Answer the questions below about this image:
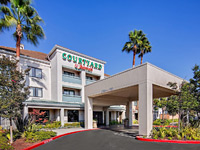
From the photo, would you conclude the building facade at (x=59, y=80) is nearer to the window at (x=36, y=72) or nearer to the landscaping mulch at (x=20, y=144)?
the window at (x=36, y=72)

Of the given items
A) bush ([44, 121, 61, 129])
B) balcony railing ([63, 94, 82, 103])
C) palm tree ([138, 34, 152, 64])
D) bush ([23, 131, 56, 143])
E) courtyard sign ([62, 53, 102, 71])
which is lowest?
bush ([44, 121, 61, 129])

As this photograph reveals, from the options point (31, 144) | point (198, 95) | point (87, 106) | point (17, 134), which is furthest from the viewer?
point (87, 106)

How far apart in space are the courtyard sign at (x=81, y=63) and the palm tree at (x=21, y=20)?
6.48 m

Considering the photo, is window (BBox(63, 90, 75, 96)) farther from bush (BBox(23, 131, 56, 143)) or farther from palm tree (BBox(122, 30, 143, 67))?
palm tree (BBox(122, 30, 143, 67))

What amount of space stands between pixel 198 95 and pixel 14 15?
19.4m

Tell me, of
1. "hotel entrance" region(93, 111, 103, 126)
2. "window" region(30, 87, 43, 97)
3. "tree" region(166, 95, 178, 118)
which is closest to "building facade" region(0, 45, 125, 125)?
"window" region(30, 87, 43, 97)

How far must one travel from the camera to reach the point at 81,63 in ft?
78.7

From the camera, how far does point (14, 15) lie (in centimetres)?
1456

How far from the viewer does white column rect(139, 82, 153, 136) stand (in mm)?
11180

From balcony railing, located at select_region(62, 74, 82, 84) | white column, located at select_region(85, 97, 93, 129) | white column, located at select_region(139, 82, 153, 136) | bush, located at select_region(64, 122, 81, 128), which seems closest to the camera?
white column, located at select_region(139, 82, 153, 136)

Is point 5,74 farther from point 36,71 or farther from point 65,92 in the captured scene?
point 65,92

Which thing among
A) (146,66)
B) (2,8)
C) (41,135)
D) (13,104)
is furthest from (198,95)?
(2,8)

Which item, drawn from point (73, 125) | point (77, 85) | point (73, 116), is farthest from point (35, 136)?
point (77, 85)

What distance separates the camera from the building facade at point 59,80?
19.5 metres
